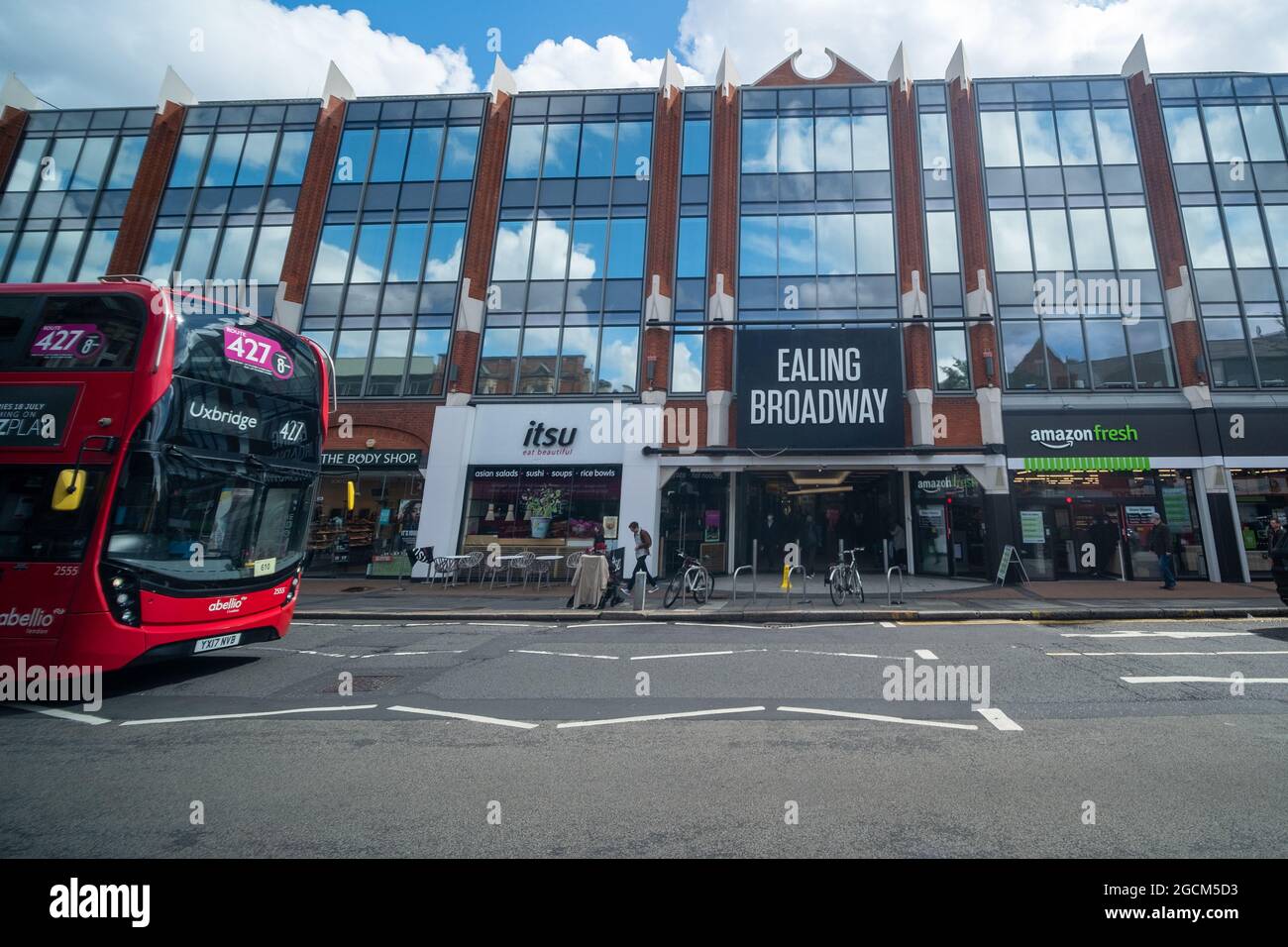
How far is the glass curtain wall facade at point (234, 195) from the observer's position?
1998cm

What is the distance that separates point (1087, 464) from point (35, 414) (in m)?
22.5

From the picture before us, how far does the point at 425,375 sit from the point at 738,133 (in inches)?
568

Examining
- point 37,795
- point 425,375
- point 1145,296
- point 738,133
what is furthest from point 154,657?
point 1145,296

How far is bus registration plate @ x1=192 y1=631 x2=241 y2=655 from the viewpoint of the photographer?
252 inches

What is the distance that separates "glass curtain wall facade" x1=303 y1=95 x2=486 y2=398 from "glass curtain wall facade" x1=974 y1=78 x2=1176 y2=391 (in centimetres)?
1878

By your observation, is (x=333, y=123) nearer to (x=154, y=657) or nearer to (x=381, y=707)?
(x=154, y=657)

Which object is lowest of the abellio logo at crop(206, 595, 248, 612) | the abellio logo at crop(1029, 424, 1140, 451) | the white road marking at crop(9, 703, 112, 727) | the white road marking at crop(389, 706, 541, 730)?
the white road marking at crop(9, 703, 112, 727)

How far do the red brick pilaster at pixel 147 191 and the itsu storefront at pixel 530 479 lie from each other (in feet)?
44.5

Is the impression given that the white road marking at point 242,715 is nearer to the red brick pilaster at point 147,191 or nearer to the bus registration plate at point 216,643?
the bus registration plate at point 216,643

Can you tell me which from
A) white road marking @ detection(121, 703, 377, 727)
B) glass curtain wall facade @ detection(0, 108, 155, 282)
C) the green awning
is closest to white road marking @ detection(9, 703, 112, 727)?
white road marking @ detection(121, 703, 377, 727)

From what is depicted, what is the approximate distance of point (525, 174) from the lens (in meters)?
20.4

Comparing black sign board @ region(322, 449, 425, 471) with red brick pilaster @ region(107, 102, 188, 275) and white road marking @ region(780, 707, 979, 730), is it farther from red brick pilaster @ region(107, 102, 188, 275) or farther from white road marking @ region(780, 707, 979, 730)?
white road marking @ region(780, 707, 979, 730)

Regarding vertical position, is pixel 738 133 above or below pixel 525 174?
above

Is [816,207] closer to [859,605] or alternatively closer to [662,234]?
[662,234]
